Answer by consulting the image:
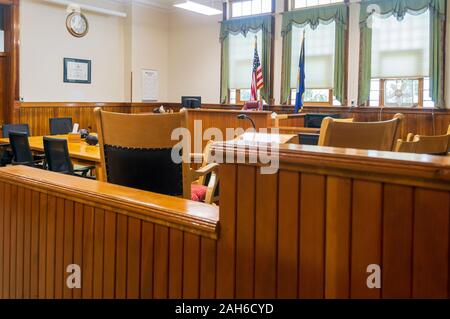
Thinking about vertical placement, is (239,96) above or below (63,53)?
below

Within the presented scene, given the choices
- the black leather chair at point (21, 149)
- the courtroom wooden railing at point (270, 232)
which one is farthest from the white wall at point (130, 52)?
the courtroom wooden railing at point (270, 232)

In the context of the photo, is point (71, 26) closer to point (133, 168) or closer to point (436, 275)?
point (133, 168)

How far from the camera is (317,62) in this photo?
7980 mm

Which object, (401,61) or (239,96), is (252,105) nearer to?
(239,96)

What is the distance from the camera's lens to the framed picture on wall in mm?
8383

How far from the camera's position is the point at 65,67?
27.3 feet

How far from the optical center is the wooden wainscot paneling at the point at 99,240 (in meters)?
1.23

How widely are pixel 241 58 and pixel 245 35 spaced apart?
0.47m

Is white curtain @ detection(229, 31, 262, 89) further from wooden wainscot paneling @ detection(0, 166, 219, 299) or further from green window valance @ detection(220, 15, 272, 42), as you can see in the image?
wooden wainscot paneling @ detection(0, 166, 219, 299)

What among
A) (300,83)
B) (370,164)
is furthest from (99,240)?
(300,83)

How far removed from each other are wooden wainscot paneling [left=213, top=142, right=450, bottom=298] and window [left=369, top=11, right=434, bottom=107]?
22.3 feet
